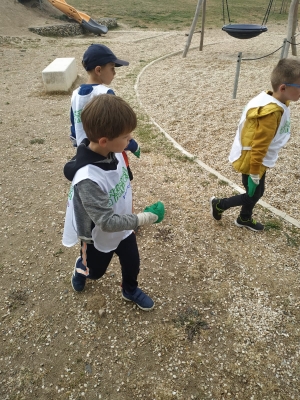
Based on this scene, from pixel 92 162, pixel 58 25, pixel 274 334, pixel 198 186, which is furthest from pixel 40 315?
pixel 58 25

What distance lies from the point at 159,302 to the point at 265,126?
171 cm

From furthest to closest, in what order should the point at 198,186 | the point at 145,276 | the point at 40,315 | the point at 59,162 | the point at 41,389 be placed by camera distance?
1. the point at 59,162
2. the point at 198,186
3. the point at 145,276
4. the point at 40,315
5. the point at 41,389

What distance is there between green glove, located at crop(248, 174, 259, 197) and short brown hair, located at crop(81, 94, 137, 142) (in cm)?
154

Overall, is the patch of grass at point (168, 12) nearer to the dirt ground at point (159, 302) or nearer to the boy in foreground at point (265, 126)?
the dirt ground at point (159, 302)

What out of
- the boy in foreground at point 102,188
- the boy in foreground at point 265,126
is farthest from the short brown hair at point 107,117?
the boy in foreground at point 265,126

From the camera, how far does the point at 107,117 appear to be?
1535 mm

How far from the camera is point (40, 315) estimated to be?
99.0 inches

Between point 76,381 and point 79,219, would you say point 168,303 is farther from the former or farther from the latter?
point 79,219

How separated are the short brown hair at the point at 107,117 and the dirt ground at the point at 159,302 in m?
1.58

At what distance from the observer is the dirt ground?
6.86 ft

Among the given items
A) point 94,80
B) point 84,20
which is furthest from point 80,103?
point 84,20

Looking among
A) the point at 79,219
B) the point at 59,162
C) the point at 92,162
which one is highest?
the point at 92,162

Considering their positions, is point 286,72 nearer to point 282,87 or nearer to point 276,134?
point 282,87

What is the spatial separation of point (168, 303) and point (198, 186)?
6.27 ft
